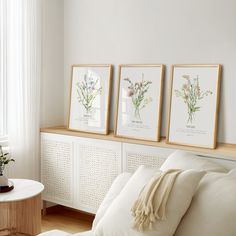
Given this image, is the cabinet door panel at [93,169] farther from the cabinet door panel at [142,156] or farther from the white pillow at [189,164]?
Result: the white pillow at [189,164]

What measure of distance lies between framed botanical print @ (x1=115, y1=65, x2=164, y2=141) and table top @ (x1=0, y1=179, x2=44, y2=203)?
2.85ft

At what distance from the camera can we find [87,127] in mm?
3852

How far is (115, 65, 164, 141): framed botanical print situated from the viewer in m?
3.40

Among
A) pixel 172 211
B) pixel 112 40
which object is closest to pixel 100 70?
pixel 112 40

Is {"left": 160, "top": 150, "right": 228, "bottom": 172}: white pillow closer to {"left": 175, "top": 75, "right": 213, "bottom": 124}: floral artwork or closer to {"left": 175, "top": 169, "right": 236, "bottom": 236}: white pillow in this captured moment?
{"left": 175, "top": 169, "right": 236, "bottom": 236}: white pillow

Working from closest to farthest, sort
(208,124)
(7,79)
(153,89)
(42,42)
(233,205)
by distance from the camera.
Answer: (233,205) → (208,124) → (153,89) → (7,79) → (42,42)

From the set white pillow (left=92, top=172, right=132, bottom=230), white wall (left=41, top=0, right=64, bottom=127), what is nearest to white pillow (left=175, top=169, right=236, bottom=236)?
white pillow (left=92, top=172, right=132, bottom=230)

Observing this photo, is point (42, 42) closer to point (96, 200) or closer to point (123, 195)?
point (96, 200)

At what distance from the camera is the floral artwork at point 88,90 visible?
381 cm

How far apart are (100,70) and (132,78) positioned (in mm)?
374

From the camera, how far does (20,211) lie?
291 cm

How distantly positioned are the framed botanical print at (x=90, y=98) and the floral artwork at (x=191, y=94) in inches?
29.9

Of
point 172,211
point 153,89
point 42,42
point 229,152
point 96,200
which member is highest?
point 42,42

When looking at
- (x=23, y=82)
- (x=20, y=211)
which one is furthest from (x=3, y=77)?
(x=20, y=211)
